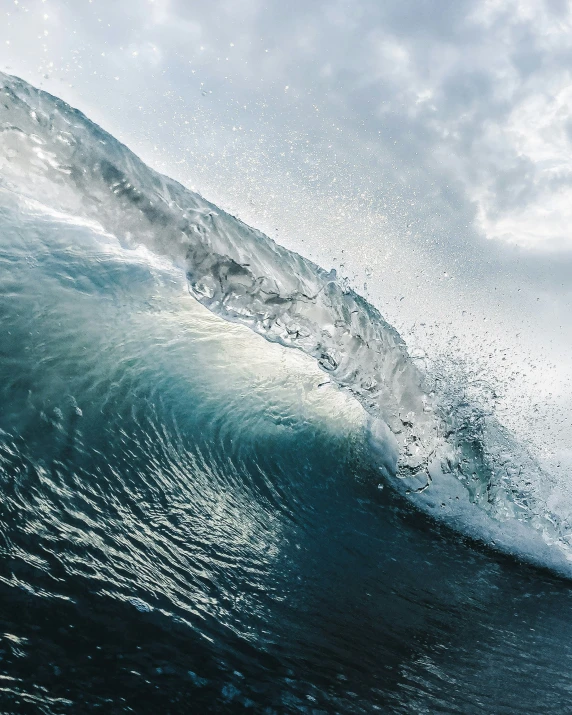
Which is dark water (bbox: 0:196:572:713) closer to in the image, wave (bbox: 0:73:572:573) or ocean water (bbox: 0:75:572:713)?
ocean water (bbox: 0:75:572:713)

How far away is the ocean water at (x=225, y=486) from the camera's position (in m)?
1.79

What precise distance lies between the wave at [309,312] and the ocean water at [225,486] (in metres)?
0.03

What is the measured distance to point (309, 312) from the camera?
6.45 meters

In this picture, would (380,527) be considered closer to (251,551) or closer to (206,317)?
(251,551)

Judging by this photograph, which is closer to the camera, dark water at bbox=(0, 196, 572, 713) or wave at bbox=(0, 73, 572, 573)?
dark water at bbox=(0, 196, 572, 713)

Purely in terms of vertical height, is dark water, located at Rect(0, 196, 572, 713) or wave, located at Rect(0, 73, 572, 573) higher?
wave, located at Rect(0, 73, 572, 573)

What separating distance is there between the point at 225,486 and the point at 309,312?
3218 mm

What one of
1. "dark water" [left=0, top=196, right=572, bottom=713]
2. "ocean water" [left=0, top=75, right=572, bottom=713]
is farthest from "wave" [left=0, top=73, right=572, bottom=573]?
"dark water" [left=0, top=196, right=572, bottom=713]

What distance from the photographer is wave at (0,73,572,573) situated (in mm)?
5148

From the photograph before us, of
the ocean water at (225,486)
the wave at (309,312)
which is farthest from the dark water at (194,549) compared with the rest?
the wave at (309,312)

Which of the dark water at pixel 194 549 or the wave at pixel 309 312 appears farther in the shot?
the wave at pixel 309 312

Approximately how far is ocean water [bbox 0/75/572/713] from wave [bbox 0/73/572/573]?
0.10 feet

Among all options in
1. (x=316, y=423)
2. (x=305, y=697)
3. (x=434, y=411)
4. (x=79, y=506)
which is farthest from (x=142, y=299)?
(x=305, y=697)

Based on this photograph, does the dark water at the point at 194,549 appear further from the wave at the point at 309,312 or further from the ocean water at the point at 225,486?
the wave at the point at 309,312
